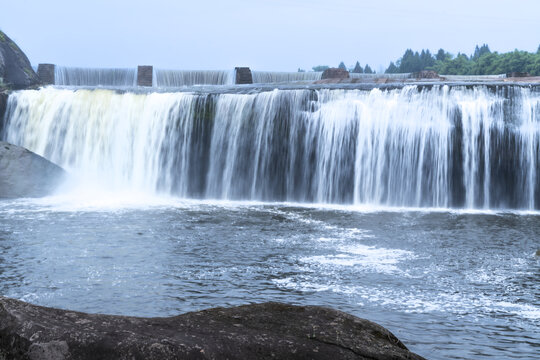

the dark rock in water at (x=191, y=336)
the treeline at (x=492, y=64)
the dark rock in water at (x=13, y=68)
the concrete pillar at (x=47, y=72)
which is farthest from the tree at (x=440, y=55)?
the dark rock in water at (x=191, y=336)

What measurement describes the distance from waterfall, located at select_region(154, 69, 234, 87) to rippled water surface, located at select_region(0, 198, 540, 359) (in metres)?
24.3

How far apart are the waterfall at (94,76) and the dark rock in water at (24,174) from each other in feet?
64.5

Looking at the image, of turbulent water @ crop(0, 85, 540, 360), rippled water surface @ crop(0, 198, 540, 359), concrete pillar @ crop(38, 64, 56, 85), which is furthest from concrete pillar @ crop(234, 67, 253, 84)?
rippled water surface @ crop(0, 198, 540, 359)

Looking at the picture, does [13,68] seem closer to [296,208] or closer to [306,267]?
[296,208]

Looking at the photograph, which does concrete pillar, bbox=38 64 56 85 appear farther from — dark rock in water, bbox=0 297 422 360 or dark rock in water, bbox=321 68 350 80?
dark rock in water, bbox=0 297 422 360

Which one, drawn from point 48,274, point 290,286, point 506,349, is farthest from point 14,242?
point 506,349

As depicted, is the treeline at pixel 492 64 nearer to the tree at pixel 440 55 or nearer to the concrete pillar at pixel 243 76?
the tree at pixel 440 55

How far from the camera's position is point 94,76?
1683 inches

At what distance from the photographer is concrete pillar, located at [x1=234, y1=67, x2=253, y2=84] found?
40.5 metres

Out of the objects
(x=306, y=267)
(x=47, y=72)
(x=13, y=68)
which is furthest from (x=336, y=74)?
(x=306, y=267)

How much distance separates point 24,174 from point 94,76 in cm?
2138

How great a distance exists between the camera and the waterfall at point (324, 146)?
68.9 ft

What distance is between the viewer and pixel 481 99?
2173 centimetres

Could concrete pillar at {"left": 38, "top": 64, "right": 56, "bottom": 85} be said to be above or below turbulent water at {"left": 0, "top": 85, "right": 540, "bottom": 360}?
above
